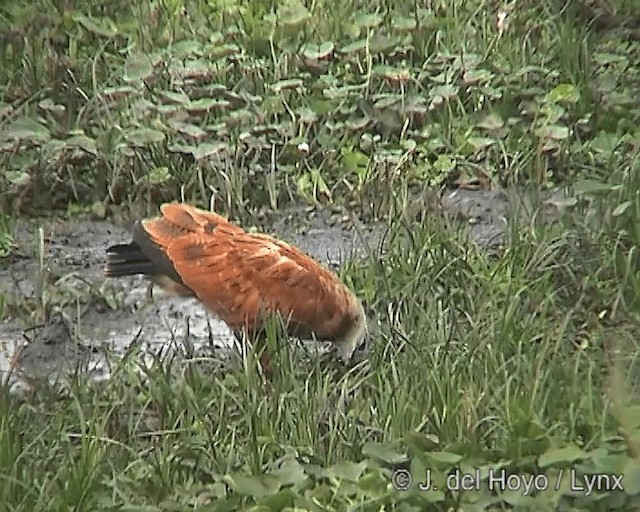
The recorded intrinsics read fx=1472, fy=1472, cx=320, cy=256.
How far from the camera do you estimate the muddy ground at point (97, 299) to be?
4.00 m

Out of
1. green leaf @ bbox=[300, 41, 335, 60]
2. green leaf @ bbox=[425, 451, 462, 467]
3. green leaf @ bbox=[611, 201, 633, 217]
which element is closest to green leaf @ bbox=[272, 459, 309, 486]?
green leaf @ bbox=[425, 451, 462, 467]

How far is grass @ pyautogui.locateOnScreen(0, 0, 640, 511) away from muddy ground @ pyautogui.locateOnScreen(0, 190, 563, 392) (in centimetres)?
6

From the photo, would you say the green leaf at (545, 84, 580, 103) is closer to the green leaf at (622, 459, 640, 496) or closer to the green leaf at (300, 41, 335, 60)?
the green leaf at (300, 41, 335, 60)

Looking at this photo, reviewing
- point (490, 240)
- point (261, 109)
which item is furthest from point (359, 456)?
point (261, 109)

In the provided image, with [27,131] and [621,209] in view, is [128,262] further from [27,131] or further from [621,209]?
[621,209]

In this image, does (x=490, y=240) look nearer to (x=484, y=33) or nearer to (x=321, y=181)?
(x=321, y=181)

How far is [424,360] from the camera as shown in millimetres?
3623

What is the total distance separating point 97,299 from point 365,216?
35.4 inches

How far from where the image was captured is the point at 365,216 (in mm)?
4629

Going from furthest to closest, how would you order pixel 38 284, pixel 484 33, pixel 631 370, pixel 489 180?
pixel 484 33, pixel 489 180, pixel 38 284, pixel 631 370

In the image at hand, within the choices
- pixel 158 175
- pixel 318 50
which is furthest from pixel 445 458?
pixel 318 50

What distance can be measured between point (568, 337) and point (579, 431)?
510 mm

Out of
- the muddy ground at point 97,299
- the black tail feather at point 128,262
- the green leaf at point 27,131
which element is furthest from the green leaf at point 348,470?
the green leaf at point 27,131

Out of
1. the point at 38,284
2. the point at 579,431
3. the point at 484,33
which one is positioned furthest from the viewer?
the point at 484,33
